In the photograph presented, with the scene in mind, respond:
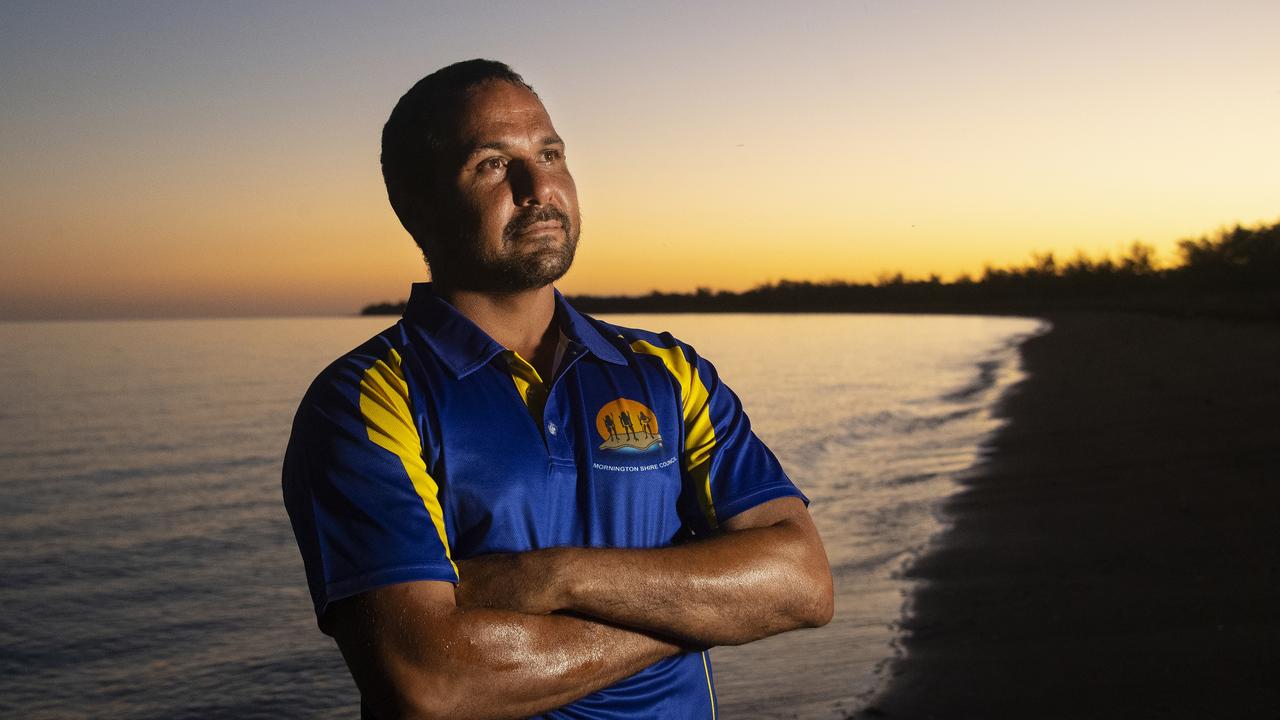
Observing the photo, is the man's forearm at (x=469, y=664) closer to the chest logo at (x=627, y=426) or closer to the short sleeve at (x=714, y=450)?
the chest logo at (x=627, y=426)

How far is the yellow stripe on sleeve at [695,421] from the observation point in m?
2.17

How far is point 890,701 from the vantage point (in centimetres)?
480

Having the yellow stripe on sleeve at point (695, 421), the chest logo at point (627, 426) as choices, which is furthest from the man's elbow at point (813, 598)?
the chest logo at point (627, 426)

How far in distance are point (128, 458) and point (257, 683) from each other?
43.2 feet

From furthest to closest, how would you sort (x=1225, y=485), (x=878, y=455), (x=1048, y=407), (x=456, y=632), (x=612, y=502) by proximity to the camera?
1. (x=1048, y=407)
2. (x=878, y=455)
3. (x=1225, y=485)
4. (x=612, y=502)
5. (x=456, y=632)

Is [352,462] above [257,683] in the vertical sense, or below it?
above

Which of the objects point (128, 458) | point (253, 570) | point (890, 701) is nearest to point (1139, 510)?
point (890, 701)

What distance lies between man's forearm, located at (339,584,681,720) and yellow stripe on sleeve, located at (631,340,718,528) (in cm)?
48

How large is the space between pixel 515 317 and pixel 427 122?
469mm

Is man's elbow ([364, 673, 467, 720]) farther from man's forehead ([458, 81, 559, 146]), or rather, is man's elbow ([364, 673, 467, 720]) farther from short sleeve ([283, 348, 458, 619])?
man's forehead ([458, 81, 559, 146])

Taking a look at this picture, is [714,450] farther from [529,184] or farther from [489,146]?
[489,146]

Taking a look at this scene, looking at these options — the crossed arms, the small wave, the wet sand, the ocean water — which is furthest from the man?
the small wave

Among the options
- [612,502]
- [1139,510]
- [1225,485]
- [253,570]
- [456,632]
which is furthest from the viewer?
[253,570]

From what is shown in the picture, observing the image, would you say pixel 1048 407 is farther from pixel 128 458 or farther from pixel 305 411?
pixel 305 411
